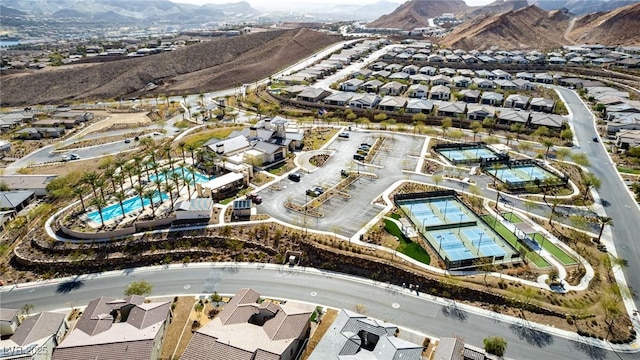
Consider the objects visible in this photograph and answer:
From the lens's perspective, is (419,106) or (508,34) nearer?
(419,106)

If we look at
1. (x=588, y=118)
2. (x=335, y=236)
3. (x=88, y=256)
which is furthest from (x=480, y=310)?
(x=588, y=118)

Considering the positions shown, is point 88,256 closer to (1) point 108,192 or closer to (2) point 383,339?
(1) point 108,192

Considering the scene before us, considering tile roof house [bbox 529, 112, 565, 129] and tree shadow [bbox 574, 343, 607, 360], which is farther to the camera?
tile roof house [bbox 529, 112, 565, 129]

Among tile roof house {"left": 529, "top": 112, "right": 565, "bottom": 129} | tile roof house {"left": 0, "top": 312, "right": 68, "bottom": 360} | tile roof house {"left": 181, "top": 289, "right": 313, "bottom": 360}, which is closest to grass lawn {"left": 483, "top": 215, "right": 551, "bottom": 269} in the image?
tile roof house {"left": 181, "top": 289, "right": 313, "bottom": 360}

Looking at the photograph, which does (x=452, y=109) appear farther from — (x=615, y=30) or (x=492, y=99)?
(x=615, y=30)

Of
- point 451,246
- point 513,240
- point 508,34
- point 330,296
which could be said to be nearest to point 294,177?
point 330,296

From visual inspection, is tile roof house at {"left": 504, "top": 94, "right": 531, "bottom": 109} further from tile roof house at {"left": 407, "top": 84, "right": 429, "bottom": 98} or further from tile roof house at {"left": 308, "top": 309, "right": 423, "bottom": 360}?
tile roof house at {"left": 308, "top": 309, "right": 423, "bottom": 360}
